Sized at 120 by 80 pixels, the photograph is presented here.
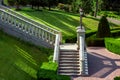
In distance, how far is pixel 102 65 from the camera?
76.6 feet

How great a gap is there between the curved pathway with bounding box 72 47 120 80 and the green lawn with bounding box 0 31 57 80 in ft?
9.10

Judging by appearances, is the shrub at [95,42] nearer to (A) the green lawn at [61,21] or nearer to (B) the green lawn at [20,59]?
(A) the green lawn at [61,21]

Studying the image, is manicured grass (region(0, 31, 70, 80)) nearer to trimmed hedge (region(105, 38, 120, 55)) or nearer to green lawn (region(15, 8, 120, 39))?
trimmed hedge (region(105, 38, 120, 55))

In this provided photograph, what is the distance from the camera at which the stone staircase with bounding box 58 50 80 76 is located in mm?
21172

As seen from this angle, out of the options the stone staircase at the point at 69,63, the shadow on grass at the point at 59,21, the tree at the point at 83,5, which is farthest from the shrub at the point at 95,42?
the tree at the point at 83,5

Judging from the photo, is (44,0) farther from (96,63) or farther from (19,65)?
(19,65)

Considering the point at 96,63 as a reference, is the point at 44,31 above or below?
above

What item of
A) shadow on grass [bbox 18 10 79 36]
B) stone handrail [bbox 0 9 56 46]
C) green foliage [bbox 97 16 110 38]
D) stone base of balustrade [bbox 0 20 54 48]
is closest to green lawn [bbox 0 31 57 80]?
stone base of balustrade [bbox 0 20 54 48]

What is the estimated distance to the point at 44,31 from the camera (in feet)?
76.5

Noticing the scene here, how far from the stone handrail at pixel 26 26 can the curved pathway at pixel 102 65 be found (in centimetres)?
367

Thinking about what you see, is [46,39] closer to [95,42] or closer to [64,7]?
[95,42]

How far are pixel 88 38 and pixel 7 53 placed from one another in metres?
14.4

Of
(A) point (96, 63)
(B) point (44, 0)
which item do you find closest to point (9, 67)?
(A) point (96, 63)

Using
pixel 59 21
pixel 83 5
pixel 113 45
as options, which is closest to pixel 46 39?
pixel 113 45
